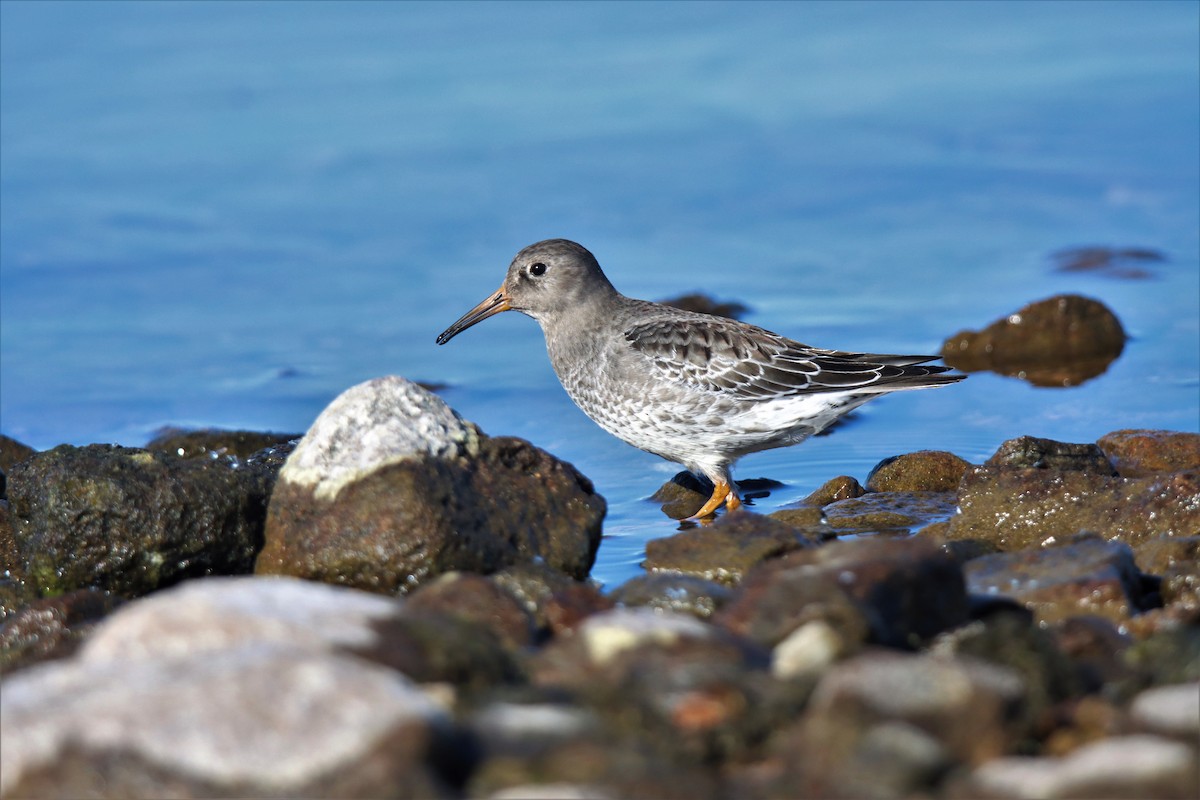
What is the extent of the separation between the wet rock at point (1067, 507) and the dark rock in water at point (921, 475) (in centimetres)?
114

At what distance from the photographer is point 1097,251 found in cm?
1337

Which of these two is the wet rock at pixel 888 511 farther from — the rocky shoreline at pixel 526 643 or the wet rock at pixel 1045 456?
the rocky shoreline at pixel 526 643

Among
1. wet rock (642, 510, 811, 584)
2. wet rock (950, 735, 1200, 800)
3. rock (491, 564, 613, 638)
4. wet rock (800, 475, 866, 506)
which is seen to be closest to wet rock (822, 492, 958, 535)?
wet rock (800, 475, 866, 506)

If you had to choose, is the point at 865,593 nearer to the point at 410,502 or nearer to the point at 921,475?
the point at 410,502

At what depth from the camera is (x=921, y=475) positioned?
873 cm

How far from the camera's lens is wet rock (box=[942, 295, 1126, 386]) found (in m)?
11.6

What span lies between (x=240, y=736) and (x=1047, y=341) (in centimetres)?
927

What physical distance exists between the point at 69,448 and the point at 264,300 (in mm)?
6015

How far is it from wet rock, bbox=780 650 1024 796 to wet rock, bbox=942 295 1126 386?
7.96 meters

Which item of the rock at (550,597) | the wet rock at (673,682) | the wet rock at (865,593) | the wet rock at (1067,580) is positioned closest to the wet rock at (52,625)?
the rock at (550,597)

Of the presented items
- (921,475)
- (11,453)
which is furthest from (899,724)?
(11,453)

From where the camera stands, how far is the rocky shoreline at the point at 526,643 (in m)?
3.65

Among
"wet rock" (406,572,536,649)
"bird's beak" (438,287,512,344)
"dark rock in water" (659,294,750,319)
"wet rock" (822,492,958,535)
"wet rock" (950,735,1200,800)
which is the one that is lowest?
"wet rock" (950,735,1200,800)

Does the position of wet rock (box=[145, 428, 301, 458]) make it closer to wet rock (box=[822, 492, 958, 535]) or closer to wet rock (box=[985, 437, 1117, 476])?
wet rock (box=[822, 492, 958, 535])
